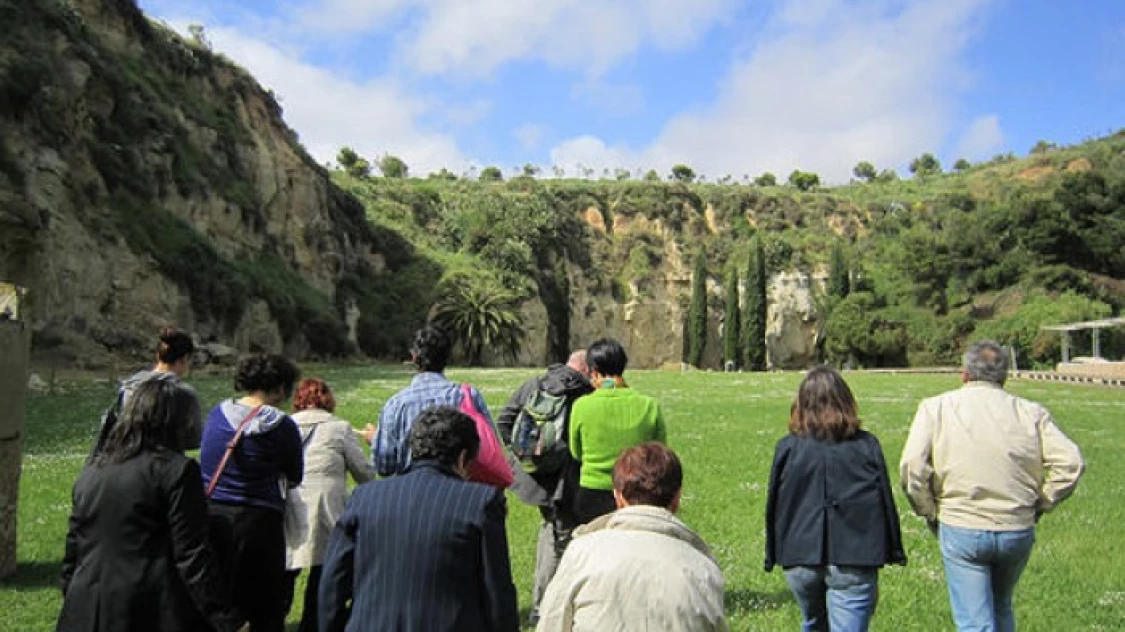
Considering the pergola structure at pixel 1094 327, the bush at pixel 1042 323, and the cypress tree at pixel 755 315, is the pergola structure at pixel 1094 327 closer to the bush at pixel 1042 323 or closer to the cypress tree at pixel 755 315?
the bush at pixel 1042 323

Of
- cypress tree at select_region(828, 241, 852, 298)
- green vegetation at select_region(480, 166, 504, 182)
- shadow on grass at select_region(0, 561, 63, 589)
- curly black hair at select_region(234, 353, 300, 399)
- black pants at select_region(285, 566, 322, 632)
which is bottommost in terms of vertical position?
shadow on grass at select_region(0, 561, 63, 589)

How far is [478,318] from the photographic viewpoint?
60031 mm

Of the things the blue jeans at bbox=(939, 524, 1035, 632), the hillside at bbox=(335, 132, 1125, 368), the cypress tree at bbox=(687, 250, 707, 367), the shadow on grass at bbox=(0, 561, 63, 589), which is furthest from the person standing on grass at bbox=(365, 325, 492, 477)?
the cypress tree at bbox=(687, 250, 707, 367)

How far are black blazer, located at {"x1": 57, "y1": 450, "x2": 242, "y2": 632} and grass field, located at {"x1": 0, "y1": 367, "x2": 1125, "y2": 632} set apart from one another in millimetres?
2259

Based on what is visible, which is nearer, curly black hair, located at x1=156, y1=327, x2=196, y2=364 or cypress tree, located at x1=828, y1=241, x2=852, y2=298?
curly black hair, located at x1=156, y1=327, x2=196, y2=364

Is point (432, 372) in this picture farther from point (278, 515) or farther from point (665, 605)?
point (665, 605)

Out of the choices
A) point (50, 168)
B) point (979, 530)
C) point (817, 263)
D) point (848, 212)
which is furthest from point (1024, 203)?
point (979, 530)

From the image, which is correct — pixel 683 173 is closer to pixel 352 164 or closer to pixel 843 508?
pixel 352 164

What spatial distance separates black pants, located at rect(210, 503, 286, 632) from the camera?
5090mm

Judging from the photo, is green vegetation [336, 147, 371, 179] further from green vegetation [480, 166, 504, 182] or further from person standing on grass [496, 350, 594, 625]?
person standing on grass [496, 350, 594, 625]

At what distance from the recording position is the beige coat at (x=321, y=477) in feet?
18.9

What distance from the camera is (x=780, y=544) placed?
17.4 ft

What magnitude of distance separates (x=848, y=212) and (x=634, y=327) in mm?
26647

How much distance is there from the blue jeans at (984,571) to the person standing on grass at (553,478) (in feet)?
8.76
